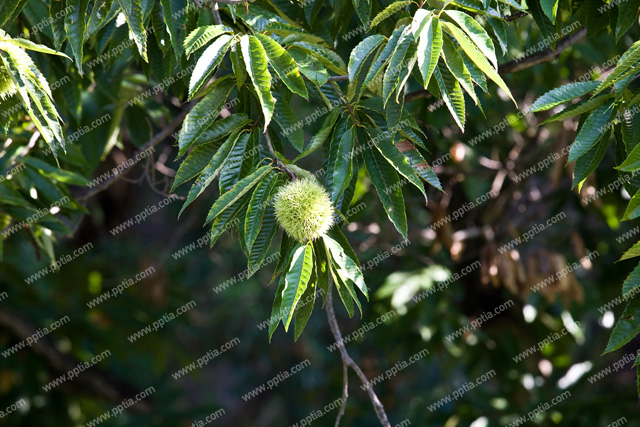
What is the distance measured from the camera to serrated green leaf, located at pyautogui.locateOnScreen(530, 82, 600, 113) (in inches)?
69.2

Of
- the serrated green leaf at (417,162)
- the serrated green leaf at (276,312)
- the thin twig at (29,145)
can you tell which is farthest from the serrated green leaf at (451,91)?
the thin twig at (29,145)

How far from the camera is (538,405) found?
12.0ft

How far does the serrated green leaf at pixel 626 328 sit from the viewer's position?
5.49 ft

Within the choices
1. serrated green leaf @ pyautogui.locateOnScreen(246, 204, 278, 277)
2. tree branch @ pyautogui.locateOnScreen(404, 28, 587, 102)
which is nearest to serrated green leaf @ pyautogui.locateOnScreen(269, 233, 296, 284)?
serrated green leaf @ pyautogui.locateOnScreen(246, 204, 278, 277)

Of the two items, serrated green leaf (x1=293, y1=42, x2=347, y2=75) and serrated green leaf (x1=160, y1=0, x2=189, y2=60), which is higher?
serrated green leaf (x1=160, y1=0, x2=189, y2=60)

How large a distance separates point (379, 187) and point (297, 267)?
33 cm

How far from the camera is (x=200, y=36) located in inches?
66.6

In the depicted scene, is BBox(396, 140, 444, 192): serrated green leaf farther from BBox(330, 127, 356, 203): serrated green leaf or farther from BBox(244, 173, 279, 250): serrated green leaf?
BBox(244, 173, 279, 250): serrated green leaf

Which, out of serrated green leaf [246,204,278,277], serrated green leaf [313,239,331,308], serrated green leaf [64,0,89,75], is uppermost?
serrated green leaf [64,0,89,75]

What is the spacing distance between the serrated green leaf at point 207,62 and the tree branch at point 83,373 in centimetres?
352

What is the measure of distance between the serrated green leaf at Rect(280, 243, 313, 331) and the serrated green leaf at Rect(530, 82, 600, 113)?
28.2 inches

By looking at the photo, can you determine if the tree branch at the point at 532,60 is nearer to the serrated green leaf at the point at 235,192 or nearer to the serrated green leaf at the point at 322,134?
the serrated green leaf at the point at 322,134

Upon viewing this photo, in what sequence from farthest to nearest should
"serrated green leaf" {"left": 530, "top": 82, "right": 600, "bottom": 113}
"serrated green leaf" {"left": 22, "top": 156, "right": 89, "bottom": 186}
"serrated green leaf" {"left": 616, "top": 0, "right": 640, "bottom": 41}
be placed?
"serrated green leaf" {"left": 22, "top": 156, "right": 89, "bottom": 186}
"serrated green leaf" {"left": 616, "top": 0, "right": 640, "bottom": 41}
"serrated green leaf" {"left": 530, "top": 82, "right": 600, "bottom": 113}

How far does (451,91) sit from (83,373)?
4145 millimetres
